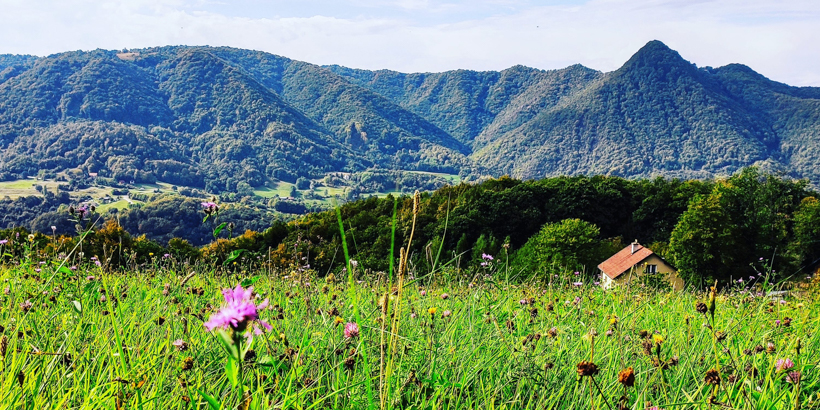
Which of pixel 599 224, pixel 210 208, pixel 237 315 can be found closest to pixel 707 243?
pixel 599 224

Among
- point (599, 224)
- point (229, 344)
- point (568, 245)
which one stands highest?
point (229, 344)

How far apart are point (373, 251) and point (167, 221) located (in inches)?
1342

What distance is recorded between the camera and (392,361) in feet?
3.98

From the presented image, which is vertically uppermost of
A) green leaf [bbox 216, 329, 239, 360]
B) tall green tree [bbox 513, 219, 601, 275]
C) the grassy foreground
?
green leaf [bbox 216, 329, 239, 360]

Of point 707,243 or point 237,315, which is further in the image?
point 707,243

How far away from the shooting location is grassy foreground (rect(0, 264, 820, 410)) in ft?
4.58

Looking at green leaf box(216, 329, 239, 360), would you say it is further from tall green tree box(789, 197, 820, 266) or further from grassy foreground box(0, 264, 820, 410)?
tall green tree box(789, 197, 820, 266)

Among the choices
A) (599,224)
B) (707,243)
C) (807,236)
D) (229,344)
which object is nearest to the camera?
(229,344)

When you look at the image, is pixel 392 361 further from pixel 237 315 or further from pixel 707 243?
pixel 707 243

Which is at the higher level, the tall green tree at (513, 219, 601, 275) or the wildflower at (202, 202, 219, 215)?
the wildflower at (202, 202, 219, 215)

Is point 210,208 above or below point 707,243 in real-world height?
above

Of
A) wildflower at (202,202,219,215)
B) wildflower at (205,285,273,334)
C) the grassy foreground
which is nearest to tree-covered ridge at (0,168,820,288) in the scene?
the grassy foreground

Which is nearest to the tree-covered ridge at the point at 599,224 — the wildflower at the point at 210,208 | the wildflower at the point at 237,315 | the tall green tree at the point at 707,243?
the tall green tree at the point at 707,243

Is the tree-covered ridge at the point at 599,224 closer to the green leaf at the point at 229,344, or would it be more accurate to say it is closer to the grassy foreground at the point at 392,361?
the grassy foreground at the point at 392,361
